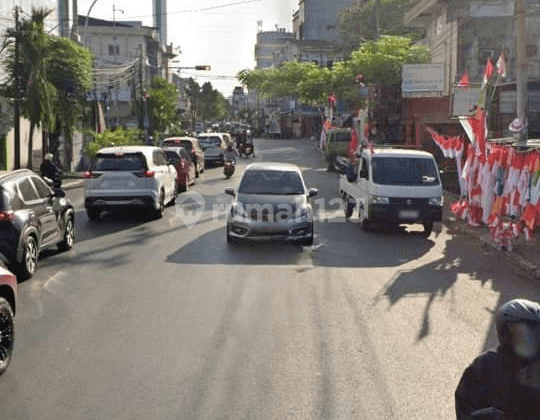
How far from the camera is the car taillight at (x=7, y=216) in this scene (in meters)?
10.9

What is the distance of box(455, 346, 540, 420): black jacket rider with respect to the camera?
10.9ft

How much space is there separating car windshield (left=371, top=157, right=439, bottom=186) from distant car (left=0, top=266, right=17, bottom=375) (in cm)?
1074

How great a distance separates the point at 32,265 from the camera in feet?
37.9

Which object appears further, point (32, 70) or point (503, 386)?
point (32, 70)

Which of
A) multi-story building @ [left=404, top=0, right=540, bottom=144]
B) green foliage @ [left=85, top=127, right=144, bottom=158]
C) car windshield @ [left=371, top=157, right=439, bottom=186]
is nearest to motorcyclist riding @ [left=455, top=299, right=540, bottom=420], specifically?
car windshield @ [left=371, top=157, right=439, bottom=186]

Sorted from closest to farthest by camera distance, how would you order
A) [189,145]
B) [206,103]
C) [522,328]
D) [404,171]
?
[522,328]
[404,171]
[189,145]
[206,103]

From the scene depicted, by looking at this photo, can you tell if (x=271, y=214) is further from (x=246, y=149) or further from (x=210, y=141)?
(x=246, y=149)

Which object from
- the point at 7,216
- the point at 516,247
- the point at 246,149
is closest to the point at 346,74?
the point at 246,149

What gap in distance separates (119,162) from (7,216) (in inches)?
291

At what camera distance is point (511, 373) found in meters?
3.39

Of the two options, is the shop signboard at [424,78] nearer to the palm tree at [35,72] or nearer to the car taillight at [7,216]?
the palm tree at [35,72]

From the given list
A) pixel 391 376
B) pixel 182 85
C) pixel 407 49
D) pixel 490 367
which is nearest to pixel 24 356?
pixel 391 376

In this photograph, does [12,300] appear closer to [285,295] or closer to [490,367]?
[285,295]

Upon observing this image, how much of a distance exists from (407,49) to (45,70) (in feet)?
72.0
